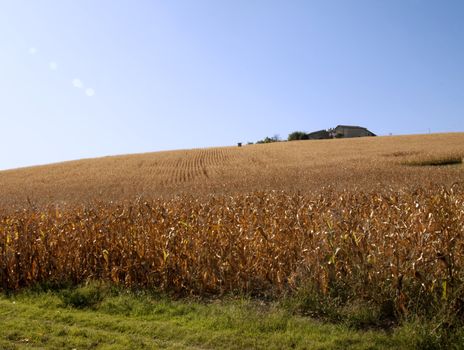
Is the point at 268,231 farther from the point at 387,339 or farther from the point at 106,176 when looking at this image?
the point at 106,176

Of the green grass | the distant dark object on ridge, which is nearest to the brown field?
the green grass

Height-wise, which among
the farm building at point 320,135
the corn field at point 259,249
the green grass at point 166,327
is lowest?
the green grass at point 166,327

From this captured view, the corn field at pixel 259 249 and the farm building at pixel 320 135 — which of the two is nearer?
the corn field at pixel 259 249

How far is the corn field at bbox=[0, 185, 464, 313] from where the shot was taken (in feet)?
19.8

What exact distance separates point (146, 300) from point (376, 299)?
3.33 meters

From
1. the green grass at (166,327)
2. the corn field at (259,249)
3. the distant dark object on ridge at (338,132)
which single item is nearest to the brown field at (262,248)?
the corn field at (259,249)

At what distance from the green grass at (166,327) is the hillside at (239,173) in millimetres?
14656

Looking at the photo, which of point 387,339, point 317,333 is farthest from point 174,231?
point 387,339

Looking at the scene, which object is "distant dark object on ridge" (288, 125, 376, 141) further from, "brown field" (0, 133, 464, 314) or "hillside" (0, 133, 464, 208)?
"brown field" (0, 133, 464, 314)

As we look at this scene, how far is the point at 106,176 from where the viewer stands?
40.1 m

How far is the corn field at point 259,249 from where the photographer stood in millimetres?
6039

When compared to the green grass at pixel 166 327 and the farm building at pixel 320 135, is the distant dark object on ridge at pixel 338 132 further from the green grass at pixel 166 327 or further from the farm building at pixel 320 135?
the green grass at pixel 166 327

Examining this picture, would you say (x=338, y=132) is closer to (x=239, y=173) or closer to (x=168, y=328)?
(x=239, y=173)

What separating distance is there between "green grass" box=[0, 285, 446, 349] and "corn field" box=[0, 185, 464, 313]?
0.64 metres
